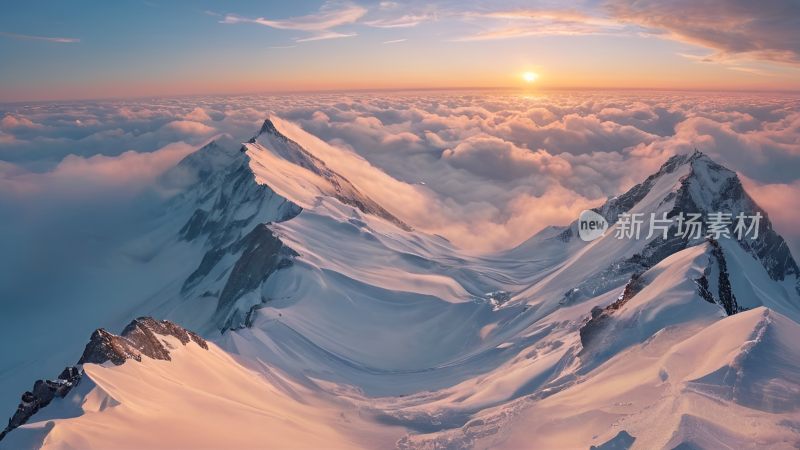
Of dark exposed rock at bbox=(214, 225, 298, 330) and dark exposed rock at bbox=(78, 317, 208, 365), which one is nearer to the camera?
dark exposed rock at bbox=(78, 317, 208, 365)

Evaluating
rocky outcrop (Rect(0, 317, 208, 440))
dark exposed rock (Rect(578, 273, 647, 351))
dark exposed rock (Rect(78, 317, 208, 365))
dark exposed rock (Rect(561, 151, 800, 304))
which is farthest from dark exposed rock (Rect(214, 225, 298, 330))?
dark exposed rock (Rect(578, 273, 647, 351))

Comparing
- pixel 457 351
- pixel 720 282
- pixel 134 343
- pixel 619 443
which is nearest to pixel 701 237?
pixel 720 282

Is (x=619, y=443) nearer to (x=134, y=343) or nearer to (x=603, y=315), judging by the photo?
(x=603, y=315)

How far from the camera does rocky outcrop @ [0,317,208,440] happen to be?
41250 mm

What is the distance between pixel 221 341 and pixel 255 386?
21.1 metres

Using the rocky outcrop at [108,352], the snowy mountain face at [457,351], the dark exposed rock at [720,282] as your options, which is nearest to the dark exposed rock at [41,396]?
the rocky outcrop at [108,352]

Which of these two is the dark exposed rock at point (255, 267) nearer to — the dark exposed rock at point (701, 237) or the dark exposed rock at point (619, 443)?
the dark exposed rock at point (701, 237)

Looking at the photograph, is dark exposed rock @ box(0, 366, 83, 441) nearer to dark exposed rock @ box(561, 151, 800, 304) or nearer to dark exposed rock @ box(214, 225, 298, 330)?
dark exposed rock @ box(214, 225, 298, 330)

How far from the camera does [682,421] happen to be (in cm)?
2842

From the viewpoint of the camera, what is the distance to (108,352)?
48500 mm

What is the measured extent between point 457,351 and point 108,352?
62.4 meters

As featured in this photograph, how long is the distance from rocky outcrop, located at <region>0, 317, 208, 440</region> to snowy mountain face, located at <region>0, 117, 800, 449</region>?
19cm

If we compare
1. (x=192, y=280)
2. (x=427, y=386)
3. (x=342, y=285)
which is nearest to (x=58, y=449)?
(x=427, y=386)

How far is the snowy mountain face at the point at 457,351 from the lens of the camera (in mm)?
33719
